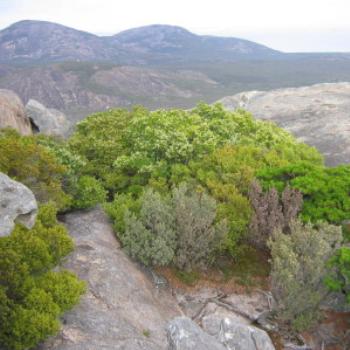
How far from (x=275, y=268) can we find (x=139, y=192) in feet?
25.2

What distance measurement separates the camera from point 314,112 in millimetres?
39719

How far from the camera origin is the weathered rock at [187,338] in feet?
31.0

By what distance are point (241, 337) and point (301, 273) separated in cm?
357

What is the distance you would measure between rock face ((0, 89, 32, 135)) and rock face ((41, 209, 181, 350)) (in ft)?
27.7

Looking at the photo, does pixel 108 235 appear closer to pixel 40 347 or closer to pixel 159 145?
pixel 159 145

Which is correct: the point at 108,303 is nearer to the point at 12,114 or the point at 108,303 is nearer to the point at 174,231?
the point at 174,231

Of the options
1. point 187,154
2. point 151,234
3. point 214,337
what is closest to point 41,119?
point 187,154

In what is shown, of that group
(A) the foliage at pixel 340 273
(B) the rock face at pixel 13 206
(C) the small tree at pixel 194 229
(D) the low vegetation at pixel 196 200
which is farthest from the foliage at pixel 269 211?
(B) the rock face at pixel 13 206

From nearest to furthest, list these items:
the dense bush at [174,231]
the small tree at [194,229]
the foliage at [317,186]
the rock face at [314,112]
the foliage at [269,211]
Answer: the dense bush at [174,231]
the small tree at [194,229]
the foliage at [269,211]
the foliage at [317,186]
the rock face at [314,112]

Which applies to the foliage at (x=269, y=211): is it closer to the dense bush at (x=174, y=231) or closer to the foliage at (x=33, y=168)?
the dense bush at (x=174, y=231)

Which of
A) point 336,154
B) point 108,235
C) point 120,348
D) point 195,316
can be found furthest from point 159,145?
point 336,154

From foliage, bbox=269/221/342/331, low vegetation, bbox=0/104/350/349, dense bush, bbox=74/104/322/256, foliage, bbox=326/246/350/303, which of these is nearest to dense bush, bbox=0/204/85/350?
low vegetation, bbox=0/104/350/349

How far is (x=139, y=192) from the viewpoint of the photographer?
777 inches

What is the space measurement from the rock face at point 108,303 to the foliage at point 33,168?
178 cm
